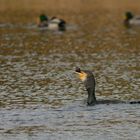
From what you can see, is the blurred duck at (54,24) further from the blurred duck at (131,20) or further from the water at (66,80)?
the blurred duck at (131,20)

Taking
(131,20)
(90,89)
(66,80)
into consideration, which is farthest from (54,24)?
(90,89)

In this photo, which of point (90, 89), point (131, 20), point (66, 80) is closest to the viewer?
point (90, 89)

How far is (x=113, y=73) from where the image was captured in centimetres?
3145

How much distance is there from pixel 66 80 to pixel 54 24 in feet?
88.4

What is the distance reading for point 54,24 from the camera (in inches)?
2223

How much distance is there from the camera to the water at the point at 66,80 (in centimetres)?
2092

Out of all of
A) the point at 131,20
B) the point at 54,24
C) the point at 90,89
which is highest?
the point at 90,89

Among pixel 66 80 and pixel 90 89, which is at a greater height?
pixel 90 89

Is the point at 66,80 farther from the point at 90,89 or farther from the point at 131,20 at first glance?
the point at 131,20

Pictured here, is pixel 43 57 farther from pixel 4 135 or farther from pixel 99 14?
pixel 99 14

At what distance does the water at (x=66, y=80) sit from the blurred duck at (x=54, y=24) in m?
0.69

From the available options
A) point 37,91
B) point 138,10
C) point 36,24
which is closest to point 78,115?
point 37,91

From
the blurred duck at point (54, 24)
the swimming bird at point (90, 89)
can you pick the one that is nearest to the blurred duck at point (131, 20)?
the blurred duck at point (54, 24)

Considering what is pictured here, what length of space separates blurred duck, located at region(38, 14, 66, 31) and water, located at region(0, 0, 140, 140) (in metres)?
0.69
